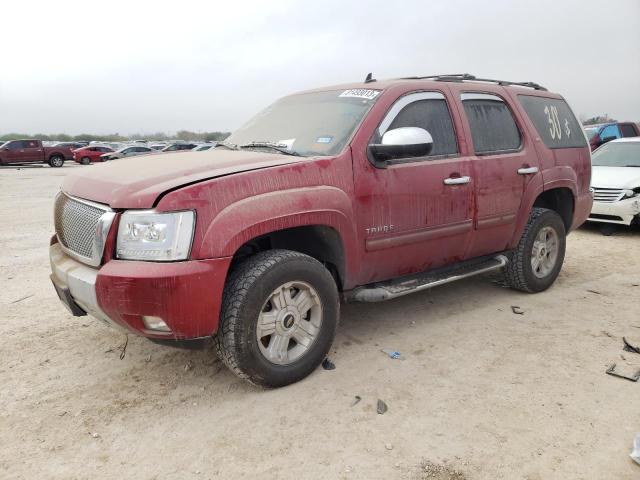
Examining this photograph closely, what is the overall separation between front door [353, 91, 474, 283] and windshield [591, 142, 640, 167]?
6051mm

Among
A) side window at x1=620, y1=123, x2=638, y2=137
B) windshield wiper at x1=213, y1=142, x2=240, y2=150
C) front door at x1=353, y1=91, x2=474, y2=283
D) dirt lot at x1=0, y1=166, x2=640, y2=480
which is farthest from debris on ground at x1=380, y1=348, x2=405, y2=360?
side window at x1=620, y1=123, x2=638, y2=137

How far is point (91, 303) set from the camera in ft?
9.00

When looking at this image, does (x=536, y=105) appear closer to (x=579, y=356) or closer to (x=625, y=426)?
(x=579, y=356)

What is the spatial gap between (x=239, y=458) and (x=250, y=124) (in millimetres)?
2798

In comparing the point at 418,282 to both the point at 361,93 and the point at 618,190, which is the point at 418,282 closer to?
the point at 361,93

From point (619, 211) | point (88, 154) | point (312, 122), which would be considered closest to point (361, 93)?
point (312, 122)

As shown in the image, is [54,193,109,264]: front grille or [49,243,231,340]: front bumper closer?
[49,243,231,340]: front bumper

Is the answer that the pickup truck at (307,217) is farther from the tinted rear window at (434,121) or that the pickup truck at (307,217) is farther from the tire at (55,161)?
the tire at (55,161)

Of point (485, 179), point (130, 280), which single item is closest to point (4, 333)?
point (130, 280)

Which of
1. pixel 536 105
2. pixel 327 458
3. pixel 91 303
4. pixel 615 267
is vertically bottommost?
pixel 615 267

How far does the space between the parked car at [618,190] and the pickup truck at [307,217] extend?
3542mm

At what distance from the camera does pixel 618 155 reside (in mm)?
8750

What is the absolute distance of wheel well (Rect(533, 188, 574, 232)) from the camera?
4965 millimetres

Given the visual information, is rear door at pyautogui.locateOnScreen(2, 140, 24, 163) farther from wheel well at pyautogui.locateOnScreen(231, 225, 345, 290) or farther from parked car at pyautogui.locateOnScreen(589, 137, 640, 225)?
wheel well at pyautogui.locateOnScreen(231, 225, 345, 290)
